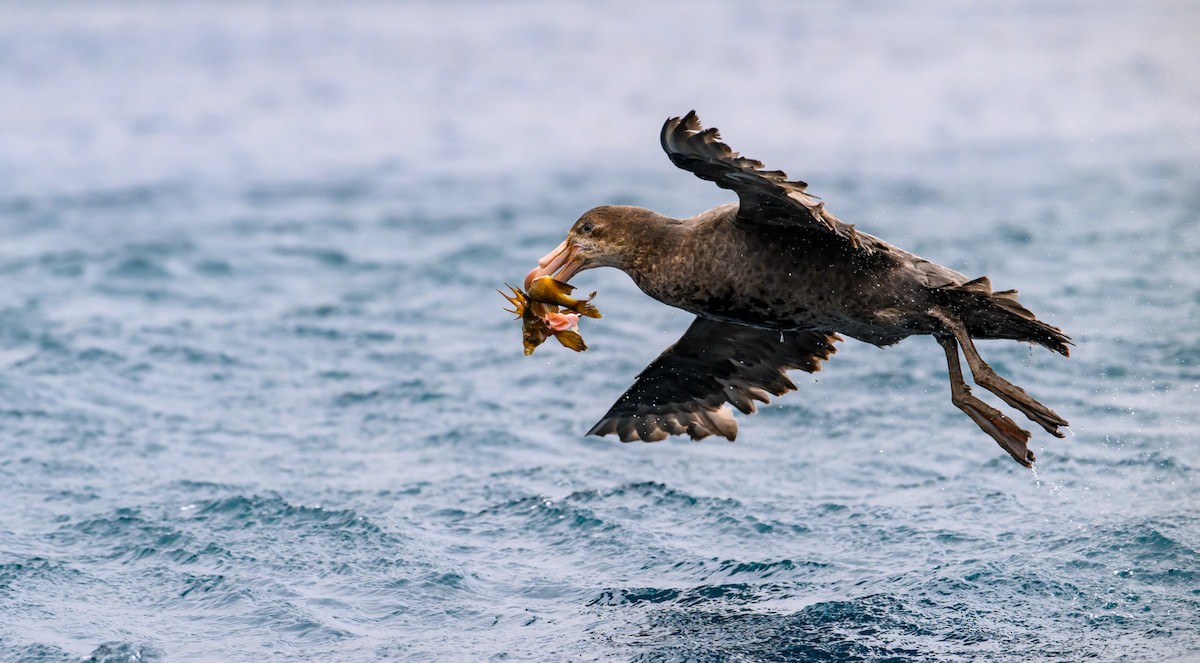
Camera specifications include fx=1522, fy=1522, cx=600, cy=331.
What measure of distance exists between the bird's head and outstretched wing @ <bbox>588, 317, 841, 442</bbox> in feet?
3.25

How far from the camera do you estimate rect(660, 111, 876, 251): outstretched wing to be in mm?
5793

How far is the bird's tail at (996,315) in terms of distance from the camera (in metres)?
6.42

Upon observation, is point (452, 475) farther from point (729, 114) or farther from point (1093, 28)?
point (1093, 28)

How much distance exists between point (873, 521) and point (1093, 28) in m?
14.8

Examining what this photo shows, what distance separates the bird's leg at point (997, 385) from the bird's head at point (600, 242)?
1379 millimetres

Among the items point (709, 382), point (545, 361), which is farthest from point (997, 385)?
point (545, 361)

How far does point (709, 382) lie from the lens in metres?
7.80

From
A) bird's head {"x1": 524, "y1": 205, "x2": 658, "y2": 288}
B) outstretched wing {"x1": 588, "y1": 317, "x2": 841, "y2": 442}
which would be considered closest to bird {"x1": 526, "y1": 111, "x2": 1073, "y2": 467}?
bird's head {"x1": 524, "y1": 205, "x2": 658, "y2": 288}

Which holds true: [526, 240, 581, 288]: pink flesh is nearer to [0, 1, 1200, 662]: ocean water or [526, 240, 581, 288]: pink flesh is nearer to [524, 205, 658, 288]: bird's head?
[524, 205, 658, 288]: bird's head

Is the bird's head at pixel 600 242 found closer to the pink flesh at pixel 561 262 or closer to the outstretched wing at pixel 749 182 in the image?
the pink flesh at pixel 561 262

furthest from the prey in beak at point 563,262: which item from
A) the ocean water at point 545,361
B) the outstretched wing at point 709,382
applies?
the ocean water at point 545,361

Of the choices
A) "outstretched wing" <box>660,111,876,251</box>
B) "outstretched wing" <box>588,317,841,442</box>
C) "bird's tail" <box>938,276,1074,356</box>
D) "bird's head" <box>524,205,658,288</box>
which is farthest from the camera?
"outstretched wing" <box>588,317,841,442</box>

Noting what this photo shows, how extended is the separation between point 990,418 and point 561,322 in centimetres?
191

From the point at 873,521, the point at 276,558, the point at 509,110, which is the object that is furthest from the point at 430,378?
the point at 509,110
